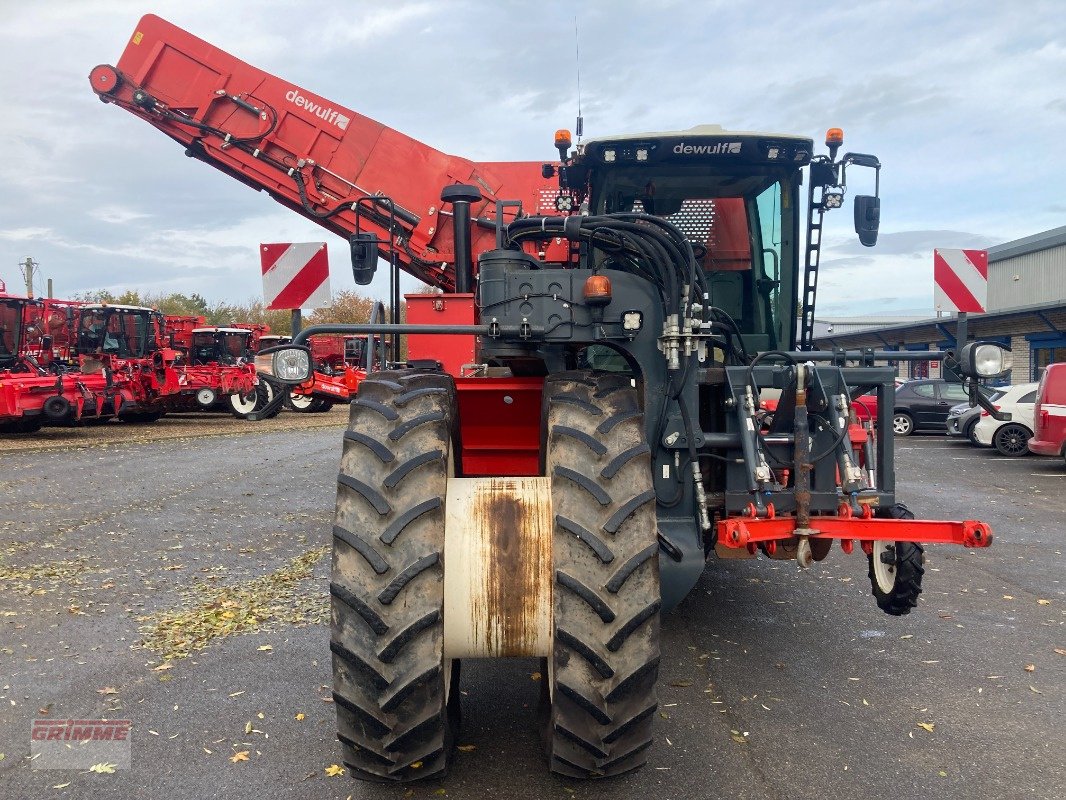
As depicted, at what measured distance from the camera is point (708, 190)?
466 cm

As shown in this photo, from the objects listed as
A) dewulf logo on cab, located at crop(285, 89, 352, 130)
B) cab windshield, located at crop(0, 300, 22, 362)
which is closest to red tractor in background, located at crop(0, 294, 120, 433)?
cab windshield, located at crop(0, 300, 22, 362)

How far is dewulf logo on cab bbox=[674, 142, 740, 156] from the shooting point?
174 inches

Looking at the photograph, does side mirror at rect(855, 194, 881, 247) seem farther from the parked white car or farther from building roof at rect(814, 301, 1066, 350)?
building roof at rect(814, 301, 1066, 350)

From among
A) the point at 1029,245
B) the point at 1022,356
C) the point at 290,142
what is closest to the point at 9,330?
the point at 290,142

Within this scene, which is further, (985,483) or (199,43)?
(985,483)

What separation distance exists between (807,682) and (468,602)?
7.36 ft

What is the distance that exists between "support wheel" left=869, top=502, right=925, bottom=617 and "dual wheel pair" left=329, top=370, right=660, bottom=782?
1.93m

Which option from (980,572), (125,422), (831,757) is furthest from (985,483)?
(125,422)

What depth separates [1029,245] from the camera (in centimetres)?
3152

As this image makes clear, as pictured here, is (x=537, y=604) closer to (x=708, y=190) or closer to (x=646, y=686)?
(x=646, y=686)

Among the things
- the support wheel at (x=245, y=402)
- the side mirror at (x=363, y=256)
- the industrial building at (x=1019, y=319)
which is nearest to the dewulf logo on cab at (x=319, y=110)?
the side mirror at (x=363, y=256)

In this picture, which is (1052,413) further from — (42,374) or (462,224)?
(42,374)

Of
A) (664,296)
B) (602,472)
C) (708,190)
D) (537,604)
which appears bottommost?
(537,604)

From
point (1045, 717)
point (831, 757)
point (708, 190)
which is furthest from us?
point (708, 190)
